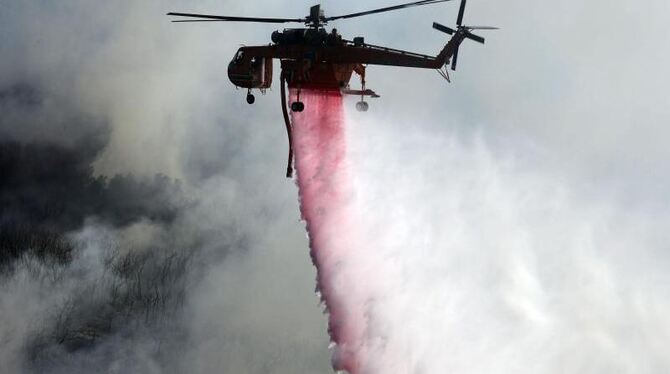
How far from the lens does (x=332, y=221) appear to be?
188ft

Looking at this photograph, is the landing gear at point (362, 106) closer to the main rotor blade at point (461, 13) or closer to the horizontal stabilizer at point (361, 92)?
the horizontal stabilizer at point (361, 92)

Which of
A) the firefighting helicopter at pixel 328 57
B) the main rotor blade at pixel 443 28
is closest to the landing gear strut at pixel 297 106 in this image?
the firefighting helicopter at pixel 328 57

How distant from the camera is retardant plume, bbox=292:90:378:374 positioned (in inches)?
2178

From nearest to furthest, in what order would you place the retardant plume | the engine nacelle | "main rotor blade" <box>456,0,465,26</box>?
"main rotor blade" <box>456,0,465,26</box> → the engine nacelle → the retardant plume

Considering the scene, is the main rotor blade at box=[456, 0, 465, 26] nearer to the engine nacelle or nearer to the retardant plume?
the retardant plume

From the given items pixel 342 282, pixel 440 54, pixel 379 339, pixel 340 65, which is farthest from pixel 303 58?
pixel 379 339

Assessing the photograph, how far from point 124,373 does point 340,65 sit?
109 meters

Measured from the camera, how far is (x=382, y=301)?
189 ft

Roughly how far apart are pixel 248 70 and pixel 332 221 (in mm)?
12349

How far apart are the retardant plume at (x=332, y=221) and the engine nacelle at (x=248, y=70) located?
12.8 feet

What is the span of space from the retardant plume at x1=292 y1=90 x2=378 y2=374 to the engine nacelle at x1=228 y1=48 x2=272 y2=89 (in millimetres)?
3891

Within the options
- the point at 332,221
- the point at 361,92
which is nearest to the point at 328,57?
the point at 361,92

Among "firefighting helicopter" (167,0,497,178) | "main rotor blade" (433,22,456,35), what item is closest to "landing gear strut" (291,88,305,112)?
"firefighting helicopter" (167,0,497,178)

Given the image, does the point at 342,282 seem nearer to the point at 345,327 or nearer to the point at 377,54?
the point at 345,327
